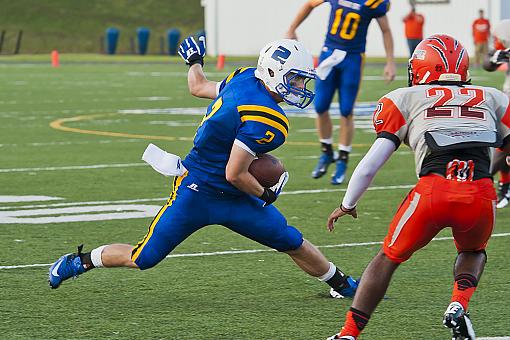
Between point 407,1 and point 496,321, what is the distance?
4123cm

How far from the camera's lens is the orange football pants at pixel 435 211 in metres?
5.72

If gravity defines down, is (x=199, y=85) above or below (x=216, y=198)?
above

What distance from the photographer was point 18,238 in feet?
29.7

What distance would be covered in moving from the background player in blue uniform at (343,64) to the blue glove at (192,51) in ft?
15.8

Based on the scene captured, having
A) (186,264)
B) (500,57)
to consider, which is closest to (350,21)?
(500,57)

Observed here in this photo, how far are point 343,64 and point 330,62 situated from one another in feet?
0.42

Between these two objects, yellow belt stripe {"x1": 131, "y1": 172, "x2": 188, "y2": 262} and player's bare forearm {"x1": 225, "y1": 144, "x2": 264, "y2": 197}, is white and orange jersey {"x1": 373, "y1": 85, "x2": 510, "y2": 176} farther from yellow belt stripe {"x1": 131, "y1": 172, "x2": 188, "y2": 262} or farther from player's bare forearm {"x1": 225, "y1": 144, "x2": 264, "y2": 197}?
yellow belt stripe {"x1": 131, "y1": 172, "x2": 188, "y2": 262}

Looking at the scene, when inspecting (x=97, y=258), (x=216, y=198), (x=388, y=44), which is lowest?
(x=97, y=258)

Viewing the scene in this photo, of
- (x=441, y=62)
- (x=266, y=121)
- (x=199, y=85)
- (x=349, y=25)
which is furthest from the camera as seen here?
(x=349, y=25)

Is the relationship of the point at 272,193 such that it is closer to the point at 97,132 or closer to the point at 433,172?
the point at 433,172

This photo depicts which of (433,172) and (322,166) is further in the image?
(322,166)

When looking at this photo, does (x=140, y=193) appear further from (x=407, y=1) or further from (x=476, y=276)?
(x=407, y=1)

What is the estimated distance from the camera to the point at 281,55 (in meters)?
6.62

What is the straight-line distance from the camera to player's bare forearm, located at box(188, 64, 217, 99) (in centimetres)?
718
